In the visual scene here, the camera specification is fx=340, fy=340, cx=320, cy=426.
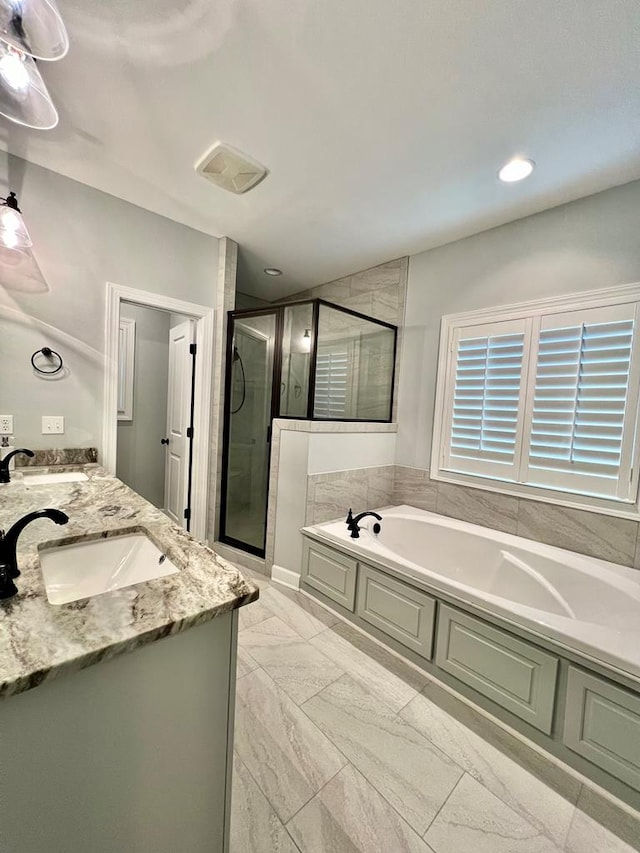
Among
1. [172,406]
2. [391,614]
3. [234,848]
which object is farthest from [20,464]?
[391,614]

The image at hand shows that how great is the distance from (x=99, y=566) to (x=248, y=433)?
195 cm

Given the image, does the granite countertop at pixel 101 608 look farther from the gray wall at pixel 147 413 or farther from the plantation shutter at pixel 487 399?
the gray wall at pixel 147 413

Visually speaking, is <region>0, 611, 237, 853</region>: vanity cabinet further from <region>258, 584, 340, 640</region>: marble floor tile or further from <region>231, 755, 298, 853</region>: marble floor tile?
<region>258, 584, 340, 640</region>: marble floor tile

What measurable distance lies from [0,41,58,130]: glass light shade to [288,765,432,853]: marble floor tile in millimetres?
2355

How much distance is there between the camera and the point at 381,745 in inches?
54.2

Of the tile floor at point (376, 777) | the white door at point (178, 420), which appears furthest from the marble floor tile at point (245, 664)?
the white door at point (178, 420)

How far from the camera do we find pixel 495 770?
1.31 m

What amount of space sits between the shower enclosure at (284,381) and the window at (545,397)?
0.60 metres

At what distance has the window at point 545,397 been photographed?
1.94 m

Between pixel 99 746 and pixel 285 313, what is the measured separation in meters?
2.57

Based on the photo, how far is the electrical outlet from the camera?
6.82ft

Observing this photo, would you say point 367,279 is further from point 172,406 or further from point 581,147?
point 172,406

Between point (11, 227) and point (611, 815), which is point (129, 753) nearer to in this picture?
point (611, 815)

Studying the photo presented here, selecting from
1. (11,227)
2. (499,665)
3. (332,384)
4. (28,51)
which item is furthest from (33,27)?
(499,665)
